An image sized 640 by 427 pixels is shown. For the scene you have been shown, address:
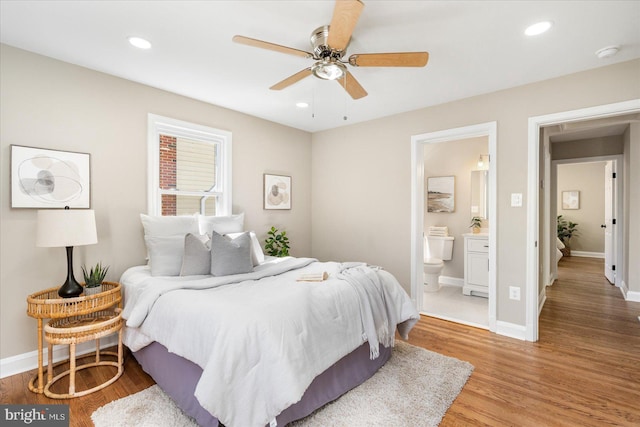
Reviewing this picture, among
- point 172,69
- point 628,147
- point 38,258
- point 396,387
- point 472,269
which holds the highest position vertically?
point 172,69

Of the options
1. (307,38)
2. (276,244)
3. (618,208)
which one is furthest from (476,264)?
(307,38)

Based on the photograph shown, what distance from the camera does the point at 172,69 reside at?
273cm

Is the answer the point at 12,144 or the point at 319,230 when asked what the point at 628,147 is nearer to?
the point at 319,230

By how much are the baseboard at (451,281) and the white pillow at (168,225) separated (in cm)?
411

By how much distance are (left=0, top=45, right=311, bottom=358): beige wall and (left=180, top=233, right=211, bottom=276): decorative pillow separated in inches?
29.4

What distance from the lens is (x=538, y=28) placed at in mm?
2104

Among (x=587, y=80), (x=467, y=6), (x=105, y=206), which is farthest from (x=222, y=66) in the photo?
(x=587, y=80)

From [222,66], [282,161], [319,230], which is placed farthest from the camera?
[319,230]

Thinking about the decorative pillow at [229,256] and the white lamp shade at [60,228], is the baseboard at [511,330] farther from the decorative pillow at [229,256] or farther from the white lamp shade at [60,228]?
the white lamp shade at [60,228]

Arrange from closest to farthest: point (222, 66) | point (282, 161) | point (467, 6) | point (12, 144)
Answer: point (467, 6)
point (12, 144)
point (222, 66)
point (282, 161)

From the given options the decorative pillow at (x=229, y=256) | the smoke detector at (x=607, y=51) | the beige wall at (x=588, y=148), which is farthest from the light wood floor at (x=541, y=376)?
the beige wall at (x=588, y=148)

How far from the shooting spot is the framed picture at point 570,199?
796cm

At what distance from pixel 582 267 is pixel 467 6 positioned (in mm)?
7140

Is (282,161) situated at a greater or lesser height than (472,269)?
greater
